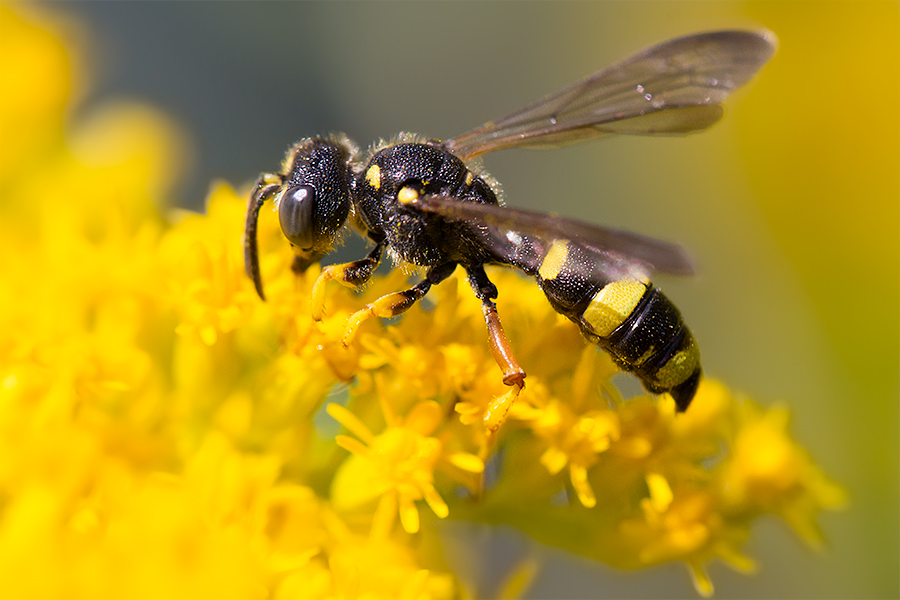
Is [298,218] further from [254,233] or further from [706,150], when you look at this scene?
[706,150]

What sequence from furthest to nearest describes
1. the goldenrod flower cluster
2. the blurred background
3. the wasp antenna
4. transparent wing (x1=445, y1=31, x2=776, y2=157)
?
the blurred background < transparent wing (x1=445, y1=31, x2=776, y2=157) < the wasp antenna < the goldenrod flower cluster

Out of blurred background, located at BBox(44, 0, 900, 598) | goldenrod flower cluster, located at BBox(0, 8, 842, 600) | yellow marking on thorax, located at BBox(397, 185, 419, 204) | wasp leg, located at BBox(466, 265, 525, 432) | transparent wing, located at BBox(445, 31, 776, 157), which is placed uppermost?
transparent wing, located at BBox(445, 31, 776, 157)

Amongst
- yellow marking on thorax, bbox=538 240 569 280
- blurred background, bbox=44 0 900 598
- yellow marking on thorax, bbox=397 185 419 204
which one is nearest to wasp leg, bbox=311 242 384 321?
yellow marking on thorax, bbox=397 185 419 204

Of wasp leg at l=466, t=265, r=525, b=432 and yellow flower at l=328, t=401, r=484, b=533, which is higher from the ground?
wasp leg at l=466, t=265, r=525, b=432

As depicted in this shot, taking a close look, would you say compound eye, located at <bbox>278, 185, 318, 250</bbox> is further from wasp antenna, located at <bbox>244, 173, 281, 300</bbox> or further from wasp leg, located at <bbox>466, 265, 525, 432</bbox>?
wasp leg, located at <bbox>466, 265, 525, 432</bbox>

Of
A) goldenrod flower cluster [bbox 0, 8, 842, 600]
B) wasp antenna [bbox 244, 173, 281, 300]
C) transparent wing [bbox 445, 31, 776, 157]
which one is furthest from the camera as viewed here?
transparent wing [bbox 445, 31, 776, 157]

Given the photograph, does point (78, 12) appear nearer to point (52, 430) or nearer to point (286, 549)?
point (52, 430)
